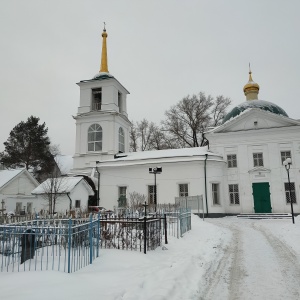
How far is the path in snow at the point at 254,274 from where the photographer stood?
18.3ft

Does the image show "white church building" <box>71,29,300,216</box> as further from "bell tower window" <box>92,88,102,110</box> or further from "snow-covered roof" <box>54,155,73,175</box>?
"snow-covered roof" <box>54,155,73,175</box>

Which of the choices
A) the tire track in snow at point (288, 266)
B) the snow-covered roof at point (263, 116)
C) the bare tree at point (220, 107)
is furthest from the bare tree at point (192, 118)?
the tire track in snow at point (288, 266)

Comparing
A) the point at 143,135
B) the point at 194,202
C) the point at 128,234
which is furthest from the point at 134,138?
the point at 128,234

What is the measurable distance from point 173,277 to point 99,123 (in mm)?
26863

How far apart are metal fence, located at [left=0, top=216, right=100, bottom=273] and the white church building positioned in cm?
1805

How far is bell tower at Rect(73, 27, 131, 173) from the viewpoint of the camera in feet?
102

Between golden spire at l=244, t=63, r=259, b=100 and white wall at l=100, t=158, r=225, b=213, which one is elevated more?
golden spire at l=244, t=63, r=259, b=100

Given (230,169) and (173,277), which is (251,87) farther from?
(173,277)

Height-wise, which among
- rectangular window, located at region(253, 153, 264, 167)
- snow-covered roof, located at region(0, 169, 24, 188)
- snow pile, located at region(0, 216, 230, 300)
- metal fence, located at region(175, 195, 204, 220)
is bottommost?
snow pile, located at region(0, 216, 230, 300)

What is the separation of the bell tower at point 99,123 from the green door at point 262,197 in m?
14.1

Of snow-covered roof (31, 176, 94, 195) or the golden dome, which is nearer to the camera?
snow-covered roof (31, 176, 94, 195)

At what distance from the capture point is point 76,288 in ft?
17.4

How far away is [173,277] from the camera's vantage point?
621 centimetres

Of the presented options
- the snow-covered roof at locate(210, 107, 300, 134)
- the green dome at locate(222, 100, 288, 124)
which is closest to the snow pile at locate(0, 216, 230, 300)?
the snow-covered roof at locate(210, 107, 300, 134)
